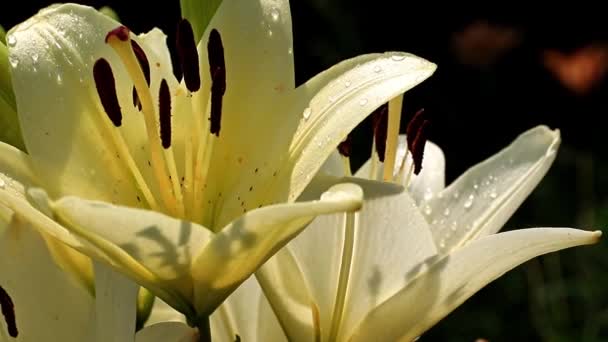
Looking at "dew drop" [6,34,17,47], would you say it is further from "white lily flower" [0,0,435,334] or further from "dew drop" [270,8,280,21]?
"dew drop" [270,8,280,21]

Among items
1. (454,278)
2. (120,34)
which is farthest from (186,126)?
(454,278)

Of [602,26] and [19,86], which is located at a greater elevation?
[19,86]

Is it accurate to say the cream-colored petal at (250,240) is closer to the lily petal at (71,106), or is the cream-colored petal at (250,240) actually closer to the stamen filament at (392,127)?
the lily petal at (71,106)

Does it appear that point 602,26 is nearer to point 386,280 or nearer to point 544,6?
point 544,6

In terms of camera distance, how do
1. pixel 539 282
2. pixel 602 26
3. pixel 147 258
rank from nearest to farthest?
pixel 147 258 < pixel 539 282 < pixel 602 26

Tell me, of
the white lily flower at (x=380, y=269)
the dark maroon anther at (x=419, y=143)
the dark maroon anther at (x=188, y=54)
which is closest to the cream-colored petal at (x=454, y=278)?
the white lily flower at (x=380, y=269)

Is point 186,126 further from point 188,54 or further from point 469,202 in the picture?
point 469,202

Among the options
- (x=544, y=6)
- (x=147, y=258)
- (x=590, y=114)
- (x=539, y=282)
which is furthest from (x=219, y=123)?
(x=544, y=6)
